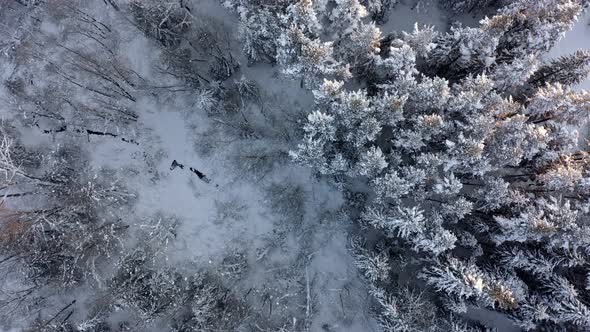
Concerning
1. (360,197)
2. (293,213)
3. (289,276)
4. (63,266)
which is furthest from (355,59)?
(63,266)

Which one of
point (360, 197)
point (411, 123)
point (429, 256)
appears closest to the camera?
point (411, 123)

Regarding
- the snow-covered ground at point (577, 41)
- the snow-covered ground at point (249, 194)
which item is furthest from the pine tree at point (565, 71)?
the snow-covered ground at point (249, 194)

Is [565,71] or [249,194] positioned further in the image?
[249,194]

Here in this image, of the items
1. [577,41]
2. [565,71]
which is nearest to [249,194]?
[565,71]

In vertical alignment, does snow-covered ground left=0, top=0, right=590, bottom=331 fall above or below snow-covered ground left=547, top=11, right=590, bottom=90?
below

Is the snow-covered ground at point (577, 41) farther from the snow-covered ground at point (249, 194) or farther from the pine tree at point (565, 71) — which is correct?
the pine tree at point (565, 71)

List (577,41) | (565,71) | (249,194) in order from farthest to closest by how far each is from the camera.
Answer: (577,41) < (249,194) < (565,71)

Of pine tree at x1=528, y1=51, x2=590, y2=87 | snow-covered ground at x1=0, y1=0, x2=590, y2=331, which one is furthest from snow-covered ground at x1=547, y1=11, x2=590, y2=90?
pine tree at x1=528, y1=51, x2=590, y2=87

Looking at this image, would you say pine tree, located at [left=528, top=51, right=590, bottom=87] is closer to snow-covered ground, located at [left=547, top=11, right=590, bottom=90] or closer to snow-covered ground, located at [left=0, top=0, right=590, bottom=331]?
snow-covered ground, located at [left=547, top=11, right=590, bottom=90]

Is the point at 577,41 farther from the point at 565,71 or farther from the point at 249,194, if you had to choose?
the point at 249,194

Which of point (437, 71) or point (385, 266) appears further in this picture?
point (437, 71)

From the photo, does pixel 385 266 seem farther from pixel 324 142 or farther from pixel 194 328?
pixel 194 328
